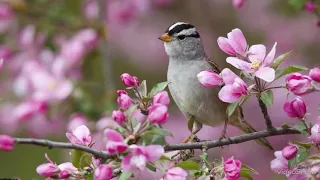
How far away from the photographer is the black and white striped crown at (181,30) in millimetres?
2836

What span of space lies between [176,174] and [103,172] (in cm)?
20

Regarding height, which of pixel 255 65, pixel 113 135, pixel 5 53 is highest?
pixel 5 53

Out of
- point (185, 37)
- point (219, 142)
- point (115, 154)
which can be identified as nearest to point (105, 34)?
point (185, 37)

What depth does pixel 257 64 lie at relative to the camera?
1937 millimetres

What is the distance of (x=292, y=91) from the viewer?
193cm

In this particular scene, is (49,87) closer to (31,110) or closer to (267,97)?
(31,110)

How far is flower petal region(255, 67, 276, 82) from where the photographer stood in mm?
1874

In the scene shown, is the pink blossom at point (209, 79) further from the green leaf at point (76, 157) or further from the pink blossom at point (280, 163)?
the green leaf at point (76, 157)

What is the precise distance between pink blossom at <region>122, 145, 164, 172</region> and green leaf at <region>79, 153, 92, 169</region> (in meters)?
0.15

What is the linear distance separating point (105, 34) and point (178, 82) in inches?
47.9

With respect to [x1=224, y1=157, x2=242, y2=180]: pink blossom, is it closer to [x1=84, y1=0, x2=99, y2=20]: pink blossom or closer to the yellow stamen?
the yellow stamen

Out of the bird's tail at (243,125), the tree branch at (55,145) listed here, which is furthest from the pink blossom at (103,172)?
the bird's tail at (243,125)

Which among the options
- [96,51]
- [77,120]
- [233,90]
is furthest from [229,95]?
[96,51]

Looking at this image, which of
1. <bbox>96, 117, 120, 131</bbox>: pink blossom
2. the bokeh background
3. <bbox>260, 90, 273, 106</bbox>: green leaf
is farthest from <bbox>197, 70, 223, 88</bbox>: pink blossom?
the bokeh background
